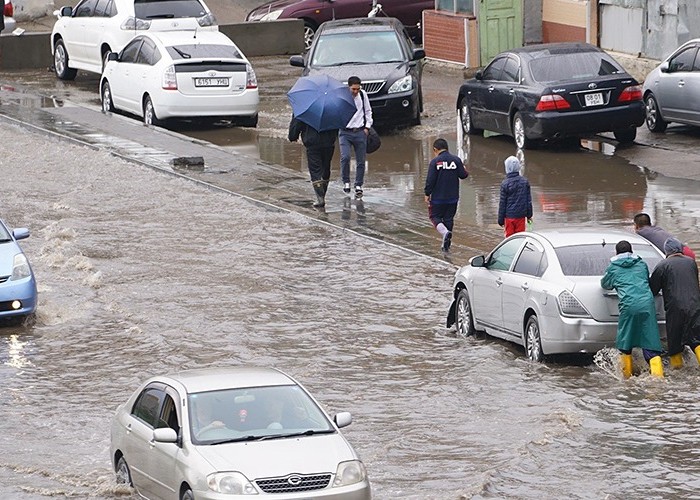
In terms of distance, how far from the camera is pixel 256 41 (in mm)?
39531

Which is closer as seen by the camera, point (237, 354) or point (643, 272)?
point (643, 272)

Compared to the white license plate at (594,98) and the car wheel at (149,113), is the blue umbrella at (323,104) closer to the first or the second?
the white license plate at (594,98)

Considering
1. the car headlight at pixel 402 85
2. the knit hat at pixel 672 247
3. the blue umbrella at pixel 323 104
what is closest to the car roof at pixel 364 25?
the car headlight at pixel 402 85

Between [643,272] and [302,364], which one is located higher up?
[643,272]

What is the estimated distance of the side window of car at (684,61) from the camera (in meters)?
26.3

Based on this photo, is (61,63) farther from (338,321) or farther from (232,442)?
(232,442)

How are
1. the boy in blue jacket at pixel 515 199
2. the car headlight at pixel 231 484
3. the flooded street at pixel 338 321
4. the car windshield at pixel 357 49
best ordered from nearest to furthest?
the car headlight at pixel 231 484 → the flooded street at pixel 338 321 → the boy in blue jacket at pixel 515 199 → the car windshield at pixel 357 49

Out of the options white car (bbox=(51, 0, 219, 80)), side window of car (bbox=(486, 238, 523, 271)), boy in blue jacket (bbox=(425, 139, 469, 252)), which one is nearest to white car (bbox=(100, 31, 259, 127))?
white car (bbox=(51, 0, 219, 80))

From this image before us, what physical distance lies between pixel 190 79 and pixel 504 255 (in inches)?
508

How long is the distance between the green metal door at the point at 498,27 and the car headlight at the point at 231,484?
26040mm

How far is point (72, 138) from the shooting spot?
91.8ft

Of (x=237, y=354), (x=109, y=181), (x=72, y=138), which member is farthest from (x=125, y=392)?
(x=72, y=138)

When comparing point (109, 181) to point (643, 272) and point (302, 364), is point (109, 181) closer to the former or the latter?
point (302, 364)

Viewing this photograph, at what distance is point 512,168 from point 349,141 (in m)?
4.85
